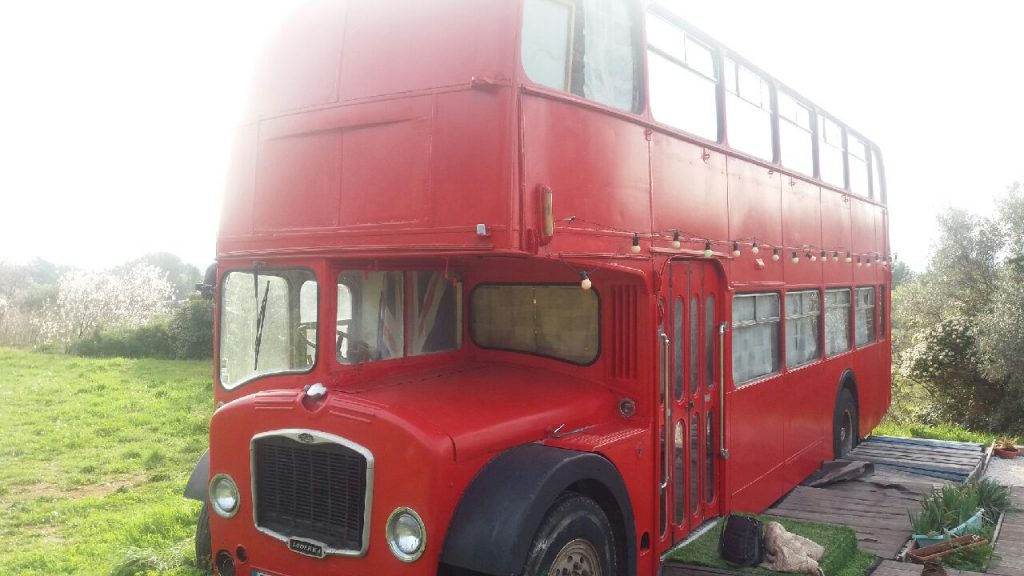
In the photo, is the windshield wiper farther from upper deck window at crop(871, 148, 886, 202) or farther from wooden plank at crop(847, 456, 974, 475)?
upper deck window at crop(871, 148, 886, 202)

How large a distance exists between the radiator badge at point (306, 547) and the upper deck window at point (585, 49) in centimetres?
279

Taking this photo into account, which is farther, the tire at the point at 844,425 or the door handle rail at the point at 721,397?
the tire at the point at 844,425

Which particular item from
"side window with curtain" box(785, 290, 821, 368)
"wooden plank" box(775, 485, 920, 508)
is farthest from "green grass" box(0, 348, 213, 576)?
"side window with curtain" box(785, 290, 821, 368)

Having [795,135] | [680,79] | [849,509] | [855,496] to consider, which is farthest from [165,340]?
[680,79]

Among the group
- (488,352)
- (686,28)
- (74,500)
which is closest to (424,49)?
(488,352)

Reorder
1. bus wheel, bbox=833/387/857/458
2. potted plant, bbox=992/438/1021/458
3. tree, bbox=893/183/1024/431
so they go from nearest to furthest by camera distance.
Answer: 1. bus wheel, bbox=833/387/857/458
2. potted plant, bbox=992/438/1021/458
3. tree, bbox=893/183/1024/431

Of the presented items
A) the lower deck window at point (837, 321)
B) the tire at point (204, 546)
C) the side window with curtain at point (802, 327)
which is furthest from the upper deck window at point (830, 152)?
the tire at point (204, 546)

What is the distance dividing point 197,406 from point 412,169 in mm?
12603

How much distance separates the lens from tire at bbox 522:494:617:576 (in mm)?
4246

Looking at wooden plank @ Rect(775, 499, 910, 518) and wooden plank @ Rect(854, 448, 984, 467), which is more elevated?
wooden plank @ Rect(775, 499, 910, 518)

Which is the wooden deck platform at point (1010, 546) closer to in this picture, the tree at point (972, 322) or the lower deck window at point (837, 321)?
the lower deck window at point (837, 321)

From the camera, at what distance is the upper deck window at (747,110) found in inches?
286

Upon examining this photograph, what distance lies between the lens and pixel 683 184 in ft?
20.4

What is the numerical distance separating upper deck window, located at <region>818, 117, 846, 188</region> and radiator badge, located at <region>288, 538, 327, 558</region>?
750cm
